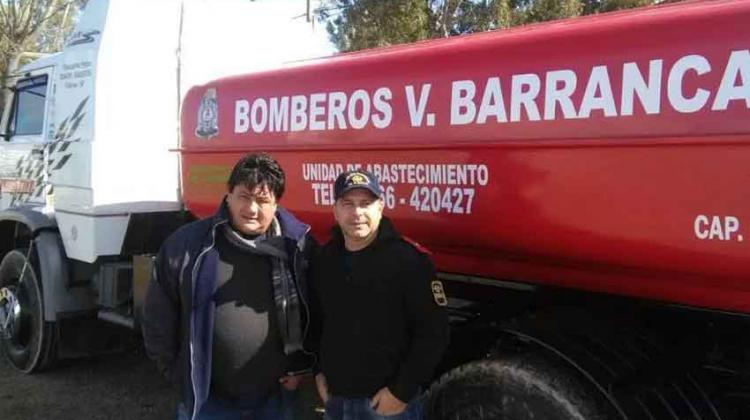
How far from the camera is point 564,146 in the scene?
99.1 inches

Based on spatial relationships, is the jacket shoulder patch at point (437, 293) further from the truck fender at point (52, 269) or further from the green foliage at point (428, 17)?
the green foliage at point (428, 17)

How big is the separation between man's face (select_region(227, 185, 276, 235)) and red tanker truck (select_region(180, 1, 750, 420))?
0.72 metres

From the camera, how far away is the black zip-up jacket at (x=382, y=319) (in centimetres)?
240

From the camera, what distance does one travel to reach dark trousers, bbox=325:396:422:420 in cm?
250

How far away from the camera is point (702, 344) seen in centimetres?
280

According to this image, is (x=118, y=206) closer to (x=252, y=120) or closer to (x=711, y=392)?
(x=252, y=120)

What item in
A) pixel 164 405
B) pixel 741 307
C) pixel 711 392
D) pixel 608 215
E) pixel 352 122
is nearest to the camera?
pixel 741 307

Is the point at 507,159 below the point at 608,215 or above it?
above

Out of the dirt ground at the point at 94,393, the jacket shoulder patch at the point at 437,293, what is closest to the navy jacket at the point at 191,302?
the jacket shoulder patch at the point at 437,293

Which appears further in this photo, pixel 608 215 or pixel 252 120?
pixel 252 120

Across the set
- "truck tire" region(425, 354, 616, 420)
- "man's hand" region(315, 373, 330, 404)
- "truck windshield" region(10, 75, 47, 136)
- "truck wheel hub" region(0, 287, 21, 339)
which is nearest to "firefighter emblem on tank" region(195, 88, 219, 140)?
"man's hand" region(315, 373, 330, 404)

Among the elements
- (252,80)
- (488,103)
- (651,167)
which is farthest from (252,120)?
(651,167)

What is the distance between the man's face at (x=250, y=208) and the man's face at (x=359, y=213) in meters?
0.24

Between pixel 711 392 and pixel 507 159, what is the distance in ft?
3.53
